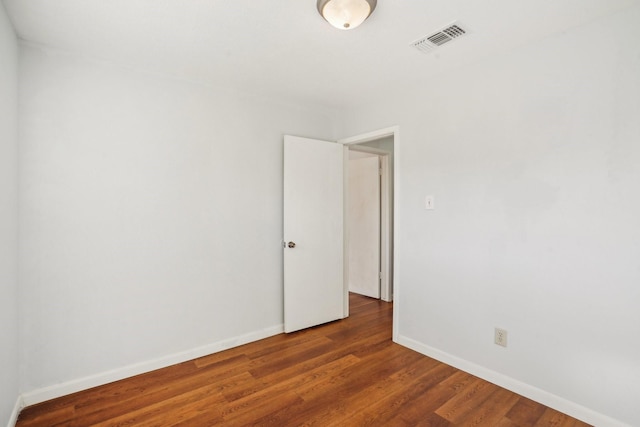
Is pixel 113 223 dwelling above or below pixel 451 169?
below

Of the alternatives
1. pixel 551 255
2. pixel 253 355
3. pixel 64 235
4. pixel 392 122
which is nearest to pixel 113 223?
pixel 64 235

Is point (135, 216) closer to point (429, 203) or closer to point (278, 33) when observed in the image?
point (278, 33)

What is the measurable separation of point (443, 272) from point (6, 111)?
10.2 feet

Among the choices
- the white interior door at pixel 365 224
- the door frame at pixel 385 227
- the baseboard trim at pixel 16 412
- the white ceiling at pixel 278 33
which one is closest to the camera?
the white ceiling at pixel 278 33

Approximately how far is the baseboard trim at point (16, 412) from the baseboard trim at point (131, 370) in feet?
0.06

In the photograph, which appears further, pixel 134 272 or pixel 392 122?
pixel 392 122

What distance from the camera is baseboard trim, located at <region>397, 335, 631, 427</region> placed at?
1823 millimetres

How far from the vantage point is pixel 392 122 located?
9.81ft

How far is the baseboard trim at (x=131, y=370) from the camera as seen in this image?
81.0 inches

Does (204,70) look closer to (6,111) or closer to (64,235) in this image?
(6,111)

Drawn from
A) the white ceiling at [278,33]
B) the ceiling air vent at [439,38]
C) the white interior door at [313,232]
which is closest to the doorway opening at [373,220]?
the white interior door at [313,232]

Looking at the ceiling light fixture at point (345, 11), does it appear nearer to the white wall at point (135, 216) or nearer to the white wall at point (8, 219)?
the white wall at point (135, 216)

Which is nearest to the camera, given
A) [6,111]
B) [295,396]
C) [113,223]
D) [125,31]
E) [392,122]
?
[6,111]

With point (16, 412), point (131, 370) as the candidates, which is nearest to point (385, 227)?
point (131, 370)
